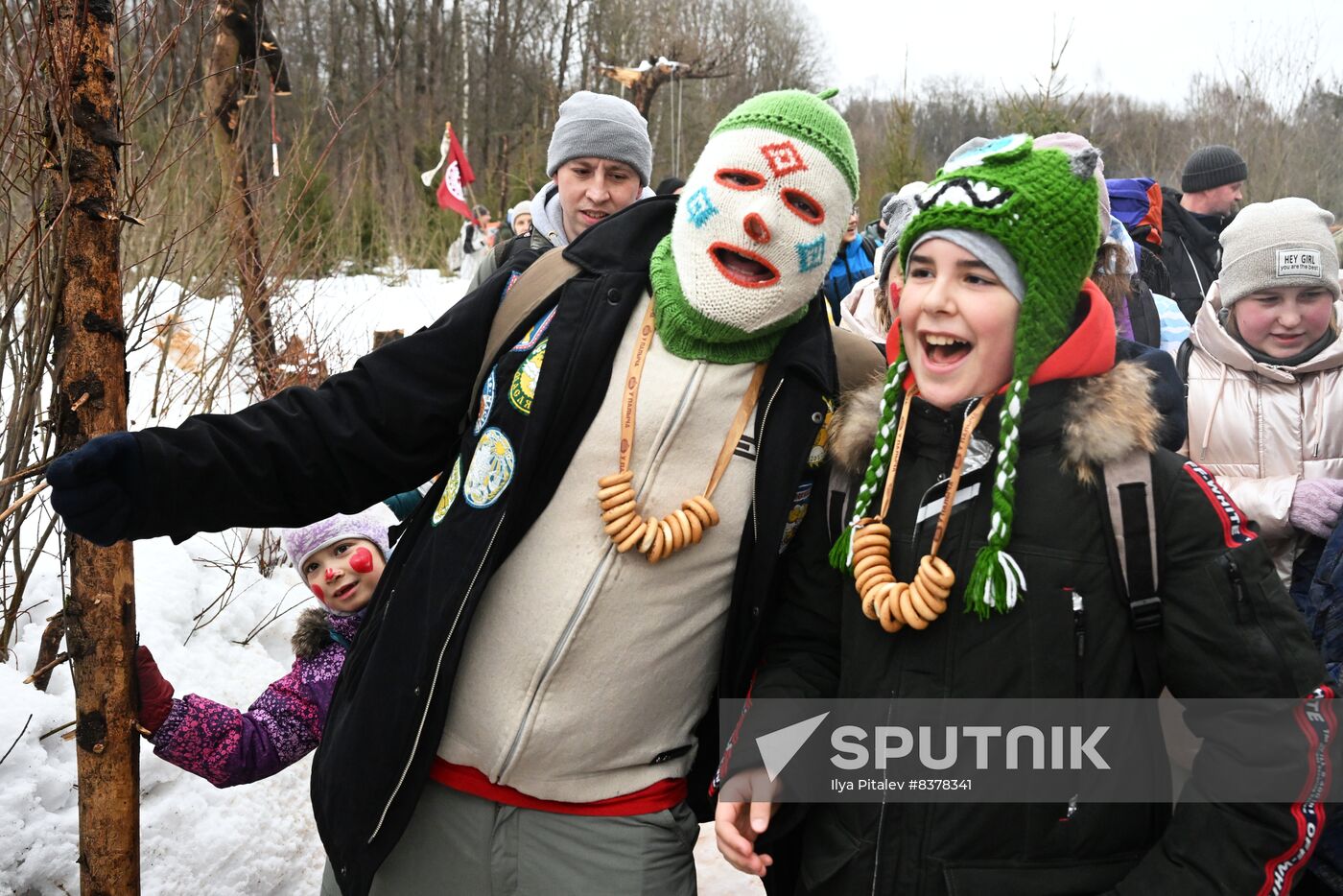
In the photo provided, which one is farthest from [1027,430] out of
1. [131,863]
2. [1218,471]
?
[131,863]

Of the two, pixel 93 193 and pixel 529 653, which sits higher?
pixel 93 193

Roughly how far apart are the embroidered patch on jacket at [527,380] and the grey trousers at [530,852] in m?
0.72

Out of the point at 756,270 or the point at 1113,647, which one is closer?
Answer: the point at 1113,647

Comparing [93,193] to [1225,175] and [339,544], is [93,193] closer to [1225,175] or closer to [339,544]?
[339,544]

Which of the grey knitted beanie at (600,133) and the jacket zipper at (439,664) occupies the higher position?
the grey knitted beanie at (600,133)

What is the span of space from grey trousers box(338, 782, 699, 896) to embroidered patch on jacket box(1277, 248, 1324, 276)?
2228 millimetres

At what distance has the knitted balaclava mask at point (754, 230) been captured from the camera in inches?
75.0

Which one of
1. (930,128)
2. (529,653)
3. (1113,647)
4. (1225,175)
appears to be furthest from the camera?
(930,128)

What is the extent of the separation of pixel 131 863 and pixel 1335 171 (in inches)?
813

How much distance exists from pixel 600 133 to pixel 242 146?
2410mm

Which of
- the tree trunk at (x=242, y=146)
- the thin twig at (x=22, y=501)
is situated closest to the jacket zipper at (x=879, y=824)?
the thin twig at (x=22, y=501)

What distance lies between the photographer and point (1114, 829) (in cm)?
169

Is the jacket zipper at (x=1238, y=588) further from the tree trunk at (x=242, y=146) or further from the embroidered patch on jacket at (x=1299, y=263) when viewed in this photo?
the tree trunk at (x=242, y=146)

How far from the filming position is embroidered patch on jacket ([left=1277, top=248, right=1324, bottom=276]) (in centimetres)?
291
